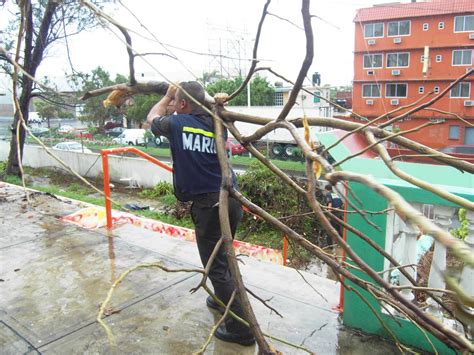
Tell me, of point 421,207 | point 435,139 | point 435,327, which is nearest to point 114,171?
point 435,139

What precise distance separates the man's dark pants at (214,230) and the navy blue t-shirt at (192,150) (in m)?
0.09

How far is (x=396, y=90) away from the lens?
722cm

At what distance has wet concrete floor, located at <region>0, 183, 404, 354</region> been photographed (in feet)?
9.23

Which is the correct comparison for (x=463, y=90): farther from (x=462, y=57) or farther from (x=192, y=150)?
(x=192, y=150)

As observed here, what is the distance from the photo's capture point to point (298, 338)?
2.86 m

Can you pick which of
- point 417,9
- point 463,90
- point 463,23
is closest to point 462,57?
point 463,23

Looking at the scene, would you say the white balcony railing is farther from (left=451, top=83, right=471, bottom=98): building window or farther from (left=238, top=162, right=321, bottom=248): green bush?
(left=451, top=83, right=471, bottom=98): building window

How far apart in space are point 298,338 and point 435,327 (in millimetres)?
2139

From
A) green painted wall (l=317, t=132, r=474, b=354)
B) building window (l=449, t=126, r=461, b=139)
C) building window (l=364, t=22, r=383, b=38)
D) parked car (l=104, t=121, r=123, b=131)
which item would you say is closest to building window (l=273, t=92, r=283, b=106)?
parked car (l=104, t=121, r=123, b=131)

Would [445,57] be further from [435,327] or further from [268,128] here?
[435,327]

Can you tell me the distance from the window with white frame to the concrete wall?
6.98 meters

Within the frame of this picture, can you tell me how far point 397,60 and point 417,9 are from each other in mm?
1008

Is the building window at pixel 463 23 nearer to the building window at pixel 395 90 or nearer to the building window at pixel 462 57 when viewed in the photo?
the building window at pixel 462 57

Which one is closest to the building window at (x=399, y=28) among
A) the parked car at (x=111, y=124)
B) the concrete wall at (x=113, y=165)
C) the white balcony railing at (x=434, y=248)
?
the white balcony railing at (x=434, y=248)
